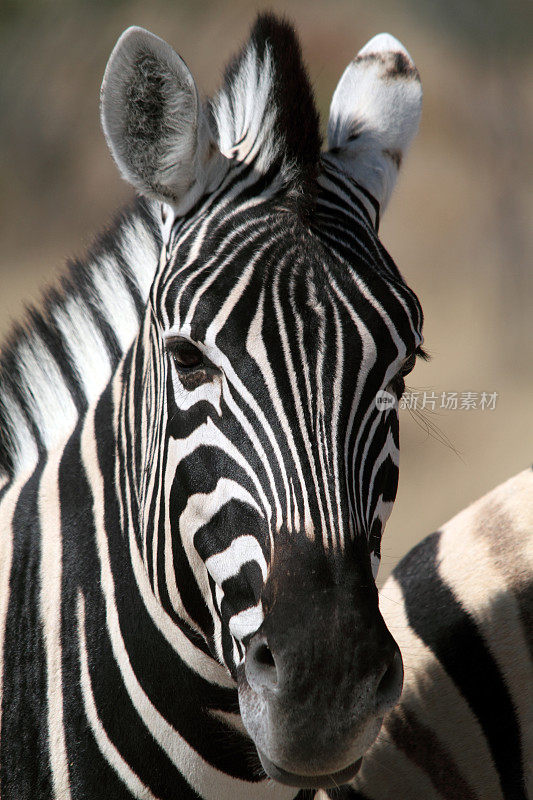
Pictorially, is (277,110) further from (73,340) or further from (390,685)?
(390,685)

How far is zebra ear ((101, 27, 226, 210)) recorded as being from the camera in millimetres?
1899

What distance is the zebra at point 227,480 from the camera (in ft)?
5.23

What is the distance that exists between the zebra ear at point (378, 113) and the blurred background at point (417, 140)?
9.60 metres

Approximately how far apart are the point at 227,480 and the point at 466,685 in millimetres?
1835

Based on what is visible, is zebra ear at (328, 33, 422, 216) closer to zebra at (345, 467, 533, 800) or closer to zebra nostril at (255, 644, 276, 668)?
zebra nostril at (255, 644, 276, 668)

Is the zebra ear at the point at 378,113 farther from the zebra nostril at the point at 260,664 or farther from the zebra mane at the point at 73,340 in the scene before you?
the zebra nostril at the point at 260,664

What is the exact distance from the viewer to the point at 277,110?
1984 millimetres

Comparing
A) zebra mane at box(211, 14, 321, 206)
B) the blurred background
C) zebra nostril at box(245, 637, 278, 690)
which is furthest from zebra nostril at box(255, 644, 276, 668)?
the blurred background

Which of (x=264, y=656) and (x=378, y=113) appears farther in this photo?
(x=378, y=113)

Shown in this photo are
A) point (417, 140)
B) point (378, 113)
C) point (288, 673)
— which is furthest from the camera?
point (417, 140)

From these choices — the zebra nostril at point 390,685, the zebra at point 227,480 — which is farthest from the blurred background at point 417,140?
the zebra nostril at point 390,685

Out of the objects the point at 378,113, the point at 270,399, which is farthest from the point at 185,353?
the point at 378,113

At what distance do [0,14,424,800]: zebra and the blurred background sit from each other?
33.3 feet

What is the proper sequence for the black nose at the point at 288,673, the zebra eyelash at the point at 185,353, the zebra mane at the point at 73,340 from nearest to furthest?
the black nose at the point at 288,673, the zebra eyelash at the point at 185,353, the zebra mane at the point at 73,340
